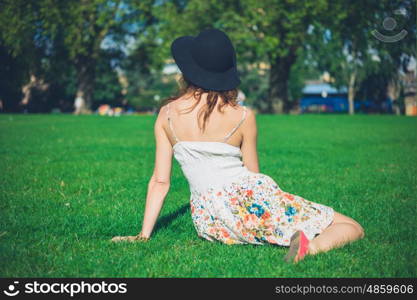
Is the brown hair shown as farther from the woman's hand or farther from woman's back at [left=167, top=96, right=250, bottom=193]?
the woman's hand

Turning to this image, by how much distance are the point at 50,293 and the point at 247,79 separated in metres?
85.1

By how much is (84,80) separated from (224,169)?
43.8m

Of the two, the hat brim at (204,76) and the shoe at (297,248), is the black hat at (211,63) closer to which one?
the hat brim at (204,76)

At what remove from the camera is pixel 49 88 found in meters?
62.2

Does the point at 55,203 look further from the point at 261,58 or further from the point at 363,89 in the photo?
the point at 363,89

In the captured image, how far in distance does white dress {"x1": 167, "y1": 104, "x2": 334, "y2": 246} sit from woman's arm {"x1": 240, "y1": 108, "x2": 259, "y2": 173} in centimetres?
6

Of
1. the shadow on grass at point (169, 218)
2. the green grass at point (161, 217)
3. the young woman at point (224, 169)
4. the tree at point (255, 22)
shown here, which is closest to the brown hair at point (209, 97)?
the young woman at point (224, 169)

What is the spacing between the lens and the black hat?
3.52 m

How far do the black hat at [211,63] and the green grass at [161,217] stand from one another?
1.33 metres

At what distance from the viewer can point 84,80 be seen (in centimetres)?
4531

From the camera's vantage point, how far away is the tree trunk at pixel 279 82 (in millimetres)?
38938

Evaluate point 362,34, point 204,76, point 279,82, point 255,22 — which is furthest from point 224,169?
point 279,82

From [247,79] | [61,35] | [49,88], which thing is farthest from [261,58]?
[247,79]

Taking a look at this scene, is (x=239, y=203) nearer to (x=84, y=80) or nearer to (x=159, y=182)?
(x=159, y=182)
